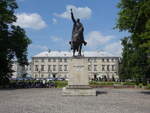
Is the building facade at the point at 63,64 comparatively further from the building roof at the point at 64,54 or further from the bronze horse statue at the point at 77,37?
the bronze horse statue at the point at 77,37

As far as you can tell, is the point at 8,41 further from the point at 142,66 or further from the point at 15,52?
the point at 142,66

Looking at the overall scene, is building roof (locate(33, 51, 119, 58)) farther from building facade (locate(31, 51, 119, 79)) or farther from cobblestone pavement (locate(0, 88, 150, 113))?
cobblestone pavement (locate(0, 88, 150, 113))

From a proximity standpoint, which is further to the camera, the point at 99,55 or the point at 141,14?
the point at 99,55

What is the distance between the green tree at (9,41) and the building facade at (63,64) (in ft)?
294

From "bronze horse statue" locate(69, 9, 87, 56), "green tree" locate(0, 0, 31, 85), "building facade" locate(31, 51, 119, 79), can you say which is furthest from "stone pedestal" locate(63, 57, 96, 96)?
"building facade" locate(31, 51, 119, 79)

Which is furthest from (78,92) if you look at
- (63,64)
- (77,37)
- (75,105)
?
(63,64)

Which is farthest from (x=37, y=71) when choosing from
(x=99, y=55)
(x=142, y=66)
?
(x=142, y=66)

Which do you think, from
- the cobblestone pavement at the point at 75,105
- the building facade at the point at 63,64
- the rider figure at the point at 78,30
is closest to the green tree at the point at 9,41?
the rider figure at the point at 78,30

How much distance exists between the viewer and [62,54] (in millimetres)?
137500

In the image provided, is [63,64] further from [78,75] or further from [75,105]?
[75,105]

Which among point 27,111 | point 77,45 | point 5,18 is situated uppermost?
point 5,18

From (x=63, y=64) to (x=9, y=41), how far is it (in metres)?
95.8

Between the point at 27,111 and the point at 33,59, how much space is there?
127m

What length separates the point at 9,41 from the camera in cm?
3981
